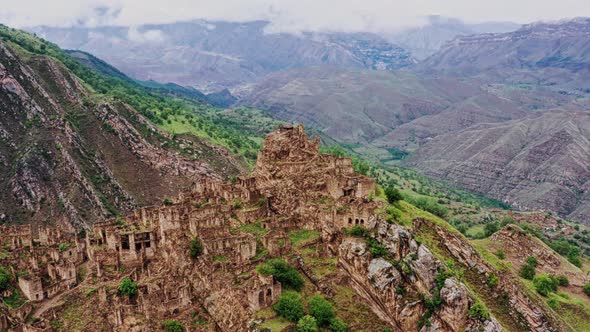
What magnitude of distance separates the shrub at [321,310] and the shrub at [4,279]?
34195 millimetres

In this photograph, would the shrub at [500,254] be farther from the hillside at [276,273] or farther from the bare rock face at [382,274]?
the bare rock face at [382,274]

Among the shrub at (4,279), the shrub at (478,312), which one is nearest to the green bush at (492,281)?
the shrub at (478,312)

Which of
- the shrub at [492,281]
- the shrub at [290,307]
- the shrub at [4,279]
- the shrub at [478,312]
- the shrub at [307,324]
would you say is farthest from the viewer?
the shrub at [4,279]

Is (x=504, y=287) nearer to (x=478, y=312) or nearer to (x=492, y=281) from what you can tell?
(x=492, y=281)

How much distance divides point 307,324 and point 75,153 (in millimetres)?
100140

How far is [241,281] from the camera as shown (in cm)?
5434

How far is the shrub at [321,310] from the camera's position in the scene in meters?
50.9

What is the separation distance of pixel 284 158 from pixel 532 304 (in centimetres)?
3643

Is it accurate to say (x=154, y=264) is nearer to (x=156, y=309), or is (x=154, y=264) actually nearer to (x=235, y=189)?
(x=156, y=309)

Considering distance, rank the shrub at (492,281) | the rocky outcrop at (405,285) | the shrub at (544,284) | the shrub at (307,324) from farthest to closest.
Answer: the shrub at (544,284) < the shrub at (492,281) < the rocky outcrop at (405,285) < the shrub at (307,324)

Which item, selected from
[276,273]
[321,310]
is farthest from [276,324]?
[276,273]

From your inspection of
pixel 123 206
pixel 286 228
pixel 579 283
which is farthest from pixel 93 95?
pixel 579 283

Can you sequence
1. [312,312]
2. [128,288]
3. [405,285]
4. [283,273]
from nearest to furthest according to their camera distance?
[312,312]
[405,285]
[283,273]
[128,288]

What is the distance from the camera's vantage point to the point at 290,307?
51344 millimetres
